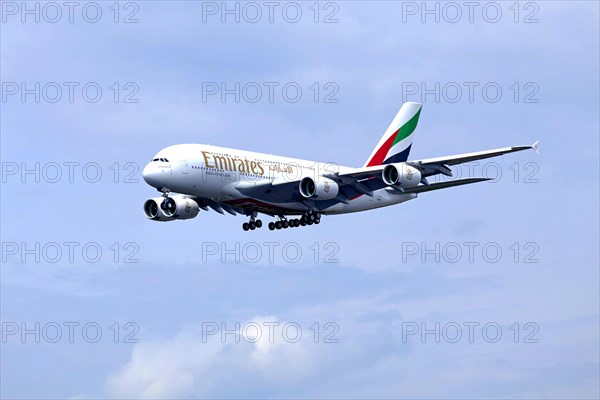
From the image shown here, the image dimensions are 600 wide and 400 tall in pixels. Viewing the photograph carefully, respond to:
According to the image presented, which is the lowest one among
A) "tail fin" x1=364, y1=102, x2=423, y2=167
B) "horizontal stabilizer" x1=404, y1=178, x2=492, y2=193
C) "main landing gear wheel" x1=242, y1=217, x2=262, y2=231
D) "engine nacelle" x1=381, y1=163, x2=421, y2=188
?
"main landing gear wheel" x1=242, y1=217, x2=262, y2=231

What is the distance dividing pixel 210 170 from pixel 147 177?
401 centimetres

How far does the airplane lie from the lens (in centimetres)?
6831

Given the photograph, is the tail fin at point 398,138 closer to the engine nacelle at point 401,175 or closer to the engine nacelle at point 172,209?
the engine nacelle at point 401,175

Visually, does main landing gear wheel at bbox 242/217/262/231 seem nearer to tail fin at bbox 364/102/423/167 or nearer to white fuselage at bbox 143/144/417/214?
white fuselage at bbox 143/144/417/214

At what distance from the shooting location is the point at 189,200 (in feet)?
244

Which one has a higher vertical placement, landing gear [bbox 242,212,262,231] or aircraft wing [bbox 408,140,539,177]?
aircraft wing [bbox 408,140,539,177]

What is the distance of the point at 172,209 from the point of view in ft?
243

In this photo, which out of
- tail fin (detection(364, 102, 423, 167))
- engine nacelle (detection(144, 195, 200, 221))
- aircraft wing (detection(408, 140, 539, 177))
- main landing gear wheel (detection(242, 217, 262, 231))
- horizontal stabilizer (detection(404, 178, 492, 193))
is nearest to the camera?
aircraft wing (detection(408, 140, 539, 177))

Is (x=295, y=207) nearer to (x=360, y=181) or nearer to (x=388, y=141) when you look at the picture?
(x=360, y=181)

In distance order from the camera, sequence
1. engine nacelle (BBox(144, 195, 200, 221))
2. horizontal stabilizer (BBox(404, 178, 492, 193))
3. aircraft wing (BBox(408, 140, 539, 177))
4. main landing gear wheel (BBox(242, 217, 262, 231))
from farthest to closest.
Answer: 1. main landing gear wheel (BBox(242, 217, 262, 231))
2. engine nacelle (BBox(144, 195, 200, 221))
3. horizontal stabilizer (BBox(404, 178, 492, 193))
4. aircraft wing (BBox(408, 140, 539, 177))

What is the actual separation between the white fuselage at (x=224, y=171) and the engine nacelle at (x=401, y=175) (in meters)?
4.75

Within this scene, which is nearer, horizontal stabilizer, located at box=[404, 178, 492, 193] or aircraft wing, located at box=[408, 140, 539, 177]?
aircraft wing, located at box=[408, 140, 539, 177]

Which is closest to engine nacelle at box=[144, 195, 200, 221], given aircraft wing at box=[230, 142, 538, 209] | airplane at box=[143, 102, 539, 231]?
airplane at box=[143, 102, 539, 231]

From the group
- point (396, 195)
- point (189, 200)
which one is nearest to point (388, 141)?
point (396, 195)
